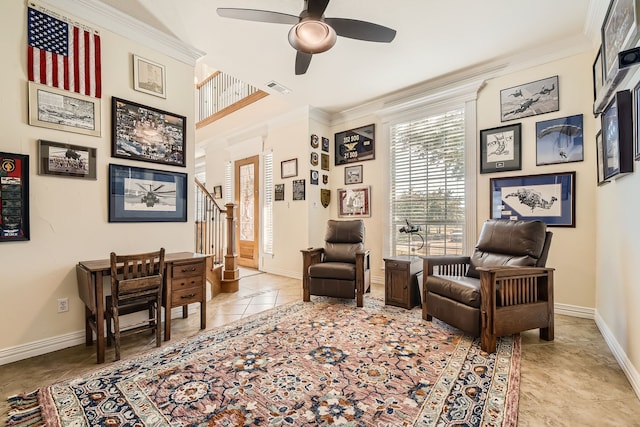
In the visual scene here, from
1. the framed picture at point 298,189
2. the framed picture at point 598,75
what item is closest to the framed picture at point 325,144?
the framed picture at point 298,189

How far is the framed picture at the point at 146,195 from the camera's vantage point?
8.99 feet

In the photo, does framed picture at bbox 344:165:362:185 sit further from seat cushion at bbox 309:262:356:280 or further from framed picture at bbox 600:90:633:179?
framed picture at bbox 600:90:633:179

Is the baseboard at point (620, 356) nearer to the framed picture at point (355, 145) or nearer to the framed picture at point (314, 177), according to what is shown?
the framed picture at point (355, 145)

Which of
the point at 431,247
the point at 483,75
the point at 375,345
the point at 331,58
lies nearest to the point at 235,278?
the point at 375,345

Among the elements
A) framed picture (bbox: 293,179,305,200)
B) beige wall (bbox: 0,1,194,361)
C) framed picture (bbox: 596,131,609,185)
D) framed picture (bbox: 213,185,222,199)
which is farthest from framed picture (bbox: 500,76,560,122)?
framed picture (bbox: 213,185,222,199)

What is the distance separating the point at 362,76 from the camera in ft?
12.9

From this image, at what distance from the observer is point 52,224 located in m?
2.40

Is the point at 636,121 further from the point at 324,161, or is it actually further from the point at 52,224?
the point at 52,224

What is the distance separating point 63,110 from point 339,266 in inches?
122

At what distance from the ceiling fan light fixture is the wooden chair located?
2104 millimetres

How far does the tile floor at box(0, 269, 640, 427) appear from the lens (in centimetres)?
157

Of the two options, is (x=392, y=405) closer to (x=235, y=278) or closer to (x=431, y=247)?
(x=431, y=247)

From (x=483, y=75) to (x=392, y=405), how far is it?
395cm

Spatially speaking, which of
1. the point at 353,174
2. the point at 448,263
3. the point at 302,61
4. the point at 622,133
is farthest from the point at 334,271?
the point at 622,133
